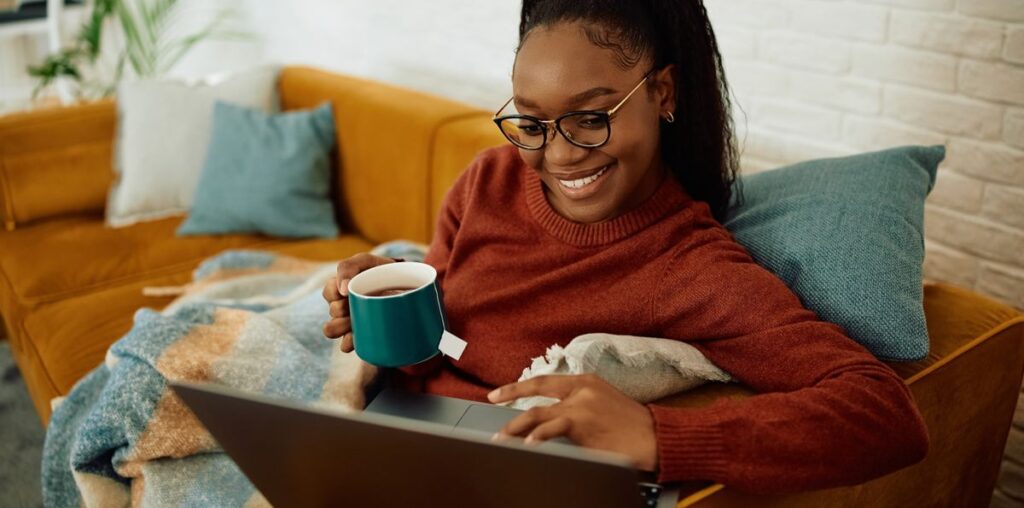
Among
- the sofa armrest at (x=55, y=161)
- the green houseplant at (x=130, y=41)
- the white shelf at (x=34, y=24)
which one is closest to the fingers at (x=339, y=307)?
the sofa armrest at (x=55, y=161)

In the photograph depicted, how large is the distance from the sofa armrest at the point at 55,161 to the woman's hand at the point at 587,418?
89.2 inches

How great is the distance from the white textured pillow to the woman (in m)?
1.54

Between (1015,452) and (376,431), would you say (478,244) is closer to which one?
(376,431)

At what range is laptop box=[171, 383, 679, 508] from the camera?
2.47 feet

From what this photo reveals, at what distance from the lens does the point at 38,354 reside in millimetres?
2014

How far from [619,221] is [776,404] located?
1.21 ft

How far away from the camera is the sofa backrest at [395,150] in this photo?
2.23 metres

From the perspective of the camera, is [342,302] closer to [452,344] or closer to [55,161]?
[452,344]

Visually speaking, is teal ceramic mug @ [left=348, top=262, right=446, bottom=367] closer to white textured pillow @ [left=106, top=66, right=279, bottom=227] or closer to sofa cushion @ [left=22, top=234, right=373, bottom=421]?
sofa cushion @ [left=22, top=234, right=373, bottom=421]

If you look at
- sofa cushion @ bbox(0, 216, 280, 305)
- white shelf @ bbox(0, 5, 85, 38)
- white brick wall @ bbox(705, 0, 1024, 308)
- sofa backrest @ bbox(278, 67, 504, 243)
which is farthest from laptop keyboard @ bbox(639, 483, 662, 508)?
white shelf @ bbox(0, 5, 85, 38)

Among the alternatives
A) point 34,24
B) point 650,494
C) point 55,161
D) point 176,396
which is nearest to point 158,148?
point 55,161

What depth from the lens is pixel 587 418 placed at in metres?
0.88

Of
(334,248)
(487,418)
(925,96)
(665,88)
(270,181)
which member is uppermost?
(665,88)

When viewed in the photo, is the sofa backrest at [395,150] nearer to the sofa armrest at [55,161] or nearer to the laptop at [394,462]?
the sofa armrest at [55,161]
